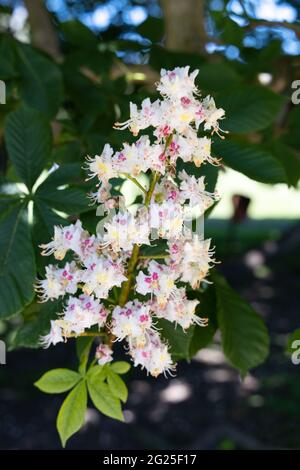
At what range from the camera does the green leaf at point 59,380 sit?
0.87m

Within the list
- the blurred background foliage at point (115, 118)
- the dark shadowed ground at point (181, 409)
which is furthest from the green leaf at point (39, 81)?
the dark shadowed ground at point (181, 409)

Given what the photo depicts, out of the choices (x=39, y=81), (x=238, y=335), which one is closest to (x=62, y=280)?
(x=238, y=335)

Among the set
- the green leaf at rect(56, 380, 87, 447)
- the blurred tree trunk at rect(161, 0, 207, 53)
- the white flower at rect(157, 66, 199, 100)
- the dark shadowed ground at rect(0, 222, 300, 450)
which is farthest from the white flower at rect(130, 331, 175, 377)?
the dark shadowed ground at rect(0, 222, 300, 450)

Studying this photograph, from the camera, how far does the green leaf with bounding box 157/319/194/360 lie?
35.3 inches

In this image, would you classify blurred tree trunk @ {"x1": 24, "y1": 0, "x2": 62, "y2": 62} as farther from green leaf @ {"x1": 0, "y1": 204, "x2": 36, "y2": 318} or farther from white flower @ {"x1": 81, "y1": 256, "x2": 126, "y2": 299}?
white flower @ {"x1": 81, "y1": 256, "x2": 126, "y2": 299}

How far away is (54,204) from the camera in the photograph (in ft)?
3.06

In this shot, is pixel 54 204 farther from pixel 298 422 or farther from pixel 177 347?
pixel 298 422

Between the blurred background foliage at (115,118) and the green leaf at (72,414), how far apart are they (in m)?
0.10

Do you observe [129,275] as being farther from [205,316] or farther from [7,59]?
[7,59]

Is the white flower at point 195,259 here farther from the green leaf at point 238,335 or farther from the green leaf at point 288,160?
the green leaf at point 288,160

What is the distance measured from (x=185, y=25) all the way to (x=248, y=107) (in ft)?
2.19

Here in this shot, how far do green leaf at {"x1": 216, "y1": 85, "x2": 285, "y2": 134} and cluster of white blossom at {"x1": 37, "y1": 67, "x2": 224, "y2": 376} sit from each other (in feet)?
0.86

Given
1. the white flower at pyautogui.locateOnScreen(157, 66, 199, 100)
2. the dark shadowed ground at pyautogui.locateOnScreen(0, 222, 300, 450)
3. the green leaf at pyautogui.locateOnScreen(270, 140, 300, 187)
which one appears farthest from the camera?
the dark shadowed ground at pyautogui.locateOnScreen(0, 222, 300, 450)

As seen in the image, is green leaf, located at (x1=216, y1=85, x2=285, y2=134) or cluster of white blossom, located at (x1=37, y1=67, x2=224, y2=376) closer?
cluster of white blossom, located at (x1=37, y1=67, x2=224, y2=376)
